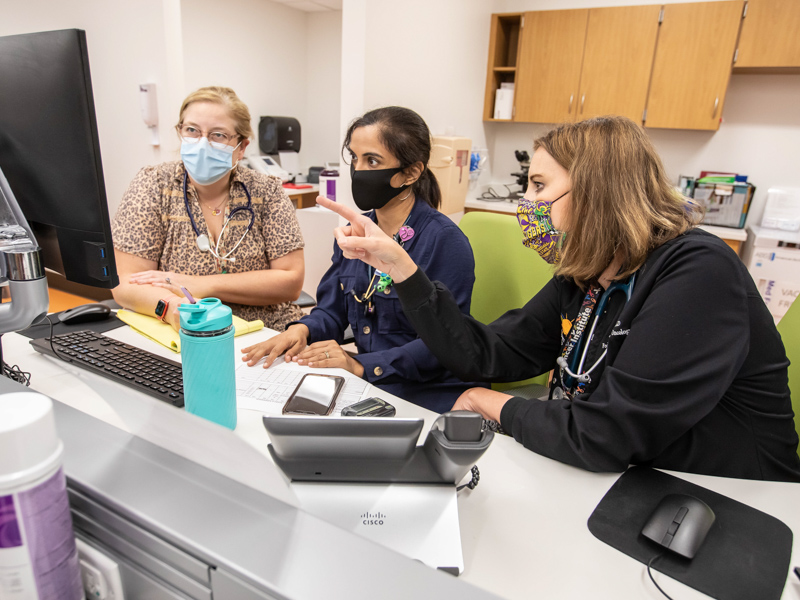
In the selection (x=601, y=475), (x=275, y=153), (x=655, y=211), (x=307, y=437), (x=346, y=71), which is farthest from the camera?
(x=275, y=153)

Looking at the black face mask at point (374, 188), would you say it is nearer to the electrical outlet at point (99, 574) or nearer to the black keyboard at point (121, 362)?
the black keyboard at point (121, 362)

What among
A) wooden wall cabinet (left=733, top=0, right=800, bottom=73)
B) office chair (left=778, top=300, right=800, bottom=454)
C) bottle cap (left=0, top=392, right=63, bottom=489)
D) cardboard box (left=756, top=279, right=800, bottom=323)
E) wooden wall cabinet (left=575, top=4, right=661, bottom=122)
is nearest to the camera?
bottle cap (left=0, top=392, right=63, bottom=489)

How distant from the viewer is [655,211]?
1.04 m

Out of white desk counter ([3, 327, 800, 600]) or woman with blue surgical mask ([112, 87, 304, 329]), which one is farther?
woman with blue surgical mask ([112, 87, 304, 329])

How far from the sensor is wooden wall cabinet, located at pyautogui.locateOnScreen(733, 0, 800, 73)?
3.28 meters

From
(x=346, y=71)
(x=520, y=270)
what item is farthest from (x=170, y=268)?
(x=346, y=71)

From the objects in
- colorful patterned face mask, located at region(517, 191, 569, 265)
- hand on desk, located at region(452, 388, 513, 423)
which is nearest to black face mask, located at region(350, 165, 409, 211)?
colorful patterned face mask, located at region(517, 191, 569, 265)

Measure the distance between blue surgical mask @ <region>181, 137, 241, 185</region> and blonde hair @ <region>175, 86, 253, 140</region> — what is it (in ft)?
0.33

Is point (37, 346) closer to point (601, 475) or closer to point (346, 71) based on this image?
point (601, 475)

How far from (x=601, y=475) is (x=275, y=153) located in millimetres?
4796

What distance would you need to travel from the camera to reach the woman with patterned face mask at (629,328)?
897 millimetres

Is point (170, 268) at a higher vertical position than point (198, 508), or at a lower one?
lower

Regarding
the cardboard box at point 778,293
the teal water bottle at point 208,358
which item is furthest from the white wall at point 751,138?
the teal water bottle at point 208,358

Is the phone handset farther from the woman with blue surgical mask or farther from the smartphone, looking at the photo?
the woman with blue surgical mask
